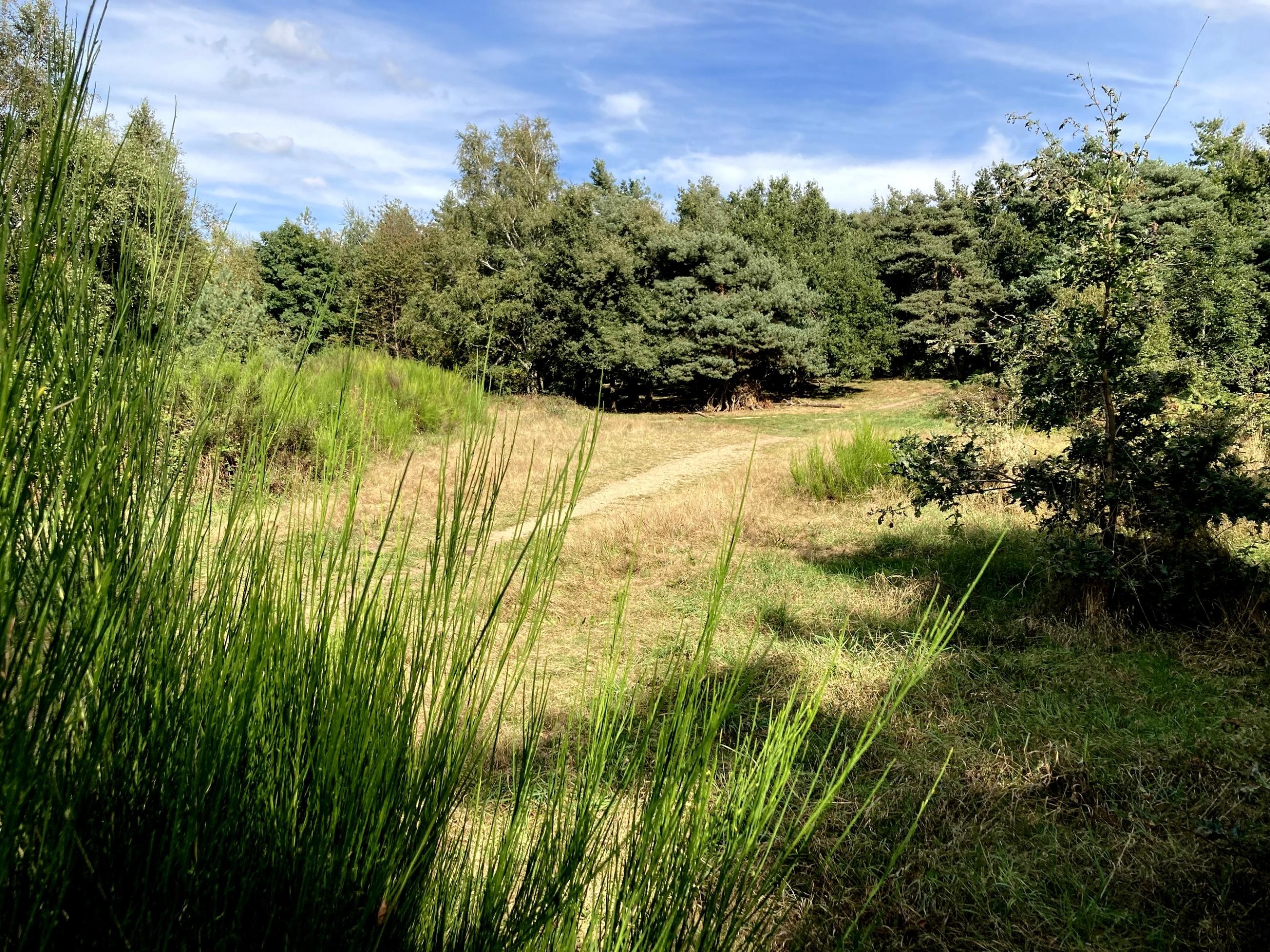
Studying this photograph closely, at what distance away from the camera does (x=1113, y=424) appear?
4199 millimetres

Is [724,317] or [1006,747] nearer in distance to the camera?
[1006,747]

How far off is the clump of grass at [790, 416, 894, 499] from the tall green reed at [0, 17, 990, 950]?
6870 mm

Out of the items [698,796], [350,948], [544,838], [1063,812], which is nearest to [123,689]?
[350,948]

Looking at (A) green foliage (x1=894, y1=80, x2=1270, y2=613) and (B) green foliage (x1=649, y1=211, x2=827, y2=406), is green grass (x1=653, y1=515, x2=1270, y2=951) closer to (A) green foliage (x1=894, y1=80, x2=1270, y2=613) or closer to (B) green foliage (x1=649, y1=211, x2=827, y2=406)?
(A) green foliage (x1=894, y1=80, x2=1270, y2=613)

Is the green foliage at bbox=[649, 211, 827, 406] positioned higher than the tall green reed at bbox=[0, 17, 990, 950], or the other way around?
the green foliage at bbox=[649, 211, 827, 406]

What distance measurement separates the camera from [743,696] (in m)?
3.80

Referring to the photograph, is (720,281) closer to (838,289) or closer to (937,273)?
(838,289)

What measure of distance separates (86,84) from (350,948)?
0.76 meters

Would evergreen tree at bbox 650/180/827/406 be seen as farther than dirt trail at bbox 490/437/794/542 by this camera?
Yes

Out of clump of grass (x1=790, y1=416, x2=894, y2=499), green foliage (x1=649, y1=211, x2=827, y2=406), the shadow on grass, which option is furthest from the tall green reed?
green foliage (x1=649, y1=211, x2=827, y2=406)

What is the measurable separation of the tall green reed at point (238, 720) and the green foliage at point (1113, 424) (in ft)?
12.7

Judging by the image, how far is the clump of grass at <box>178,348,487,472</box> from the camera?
2.91 feet

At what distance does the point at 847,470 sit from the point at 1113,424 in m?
3.46

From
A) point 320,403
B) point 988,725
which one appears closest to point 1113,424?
point 988,725
